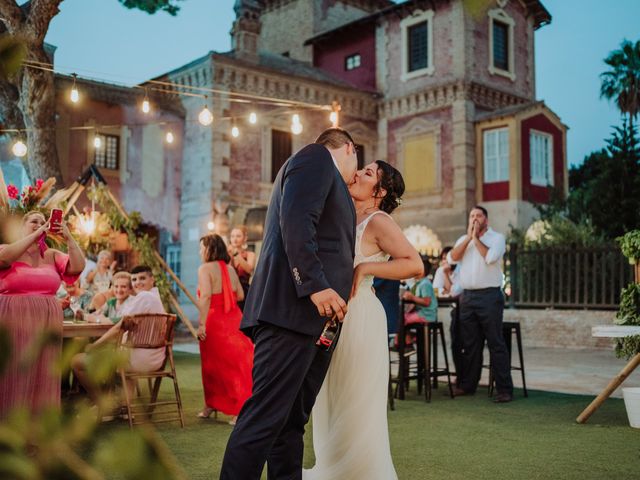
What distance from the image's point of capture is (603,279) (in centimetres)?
1276

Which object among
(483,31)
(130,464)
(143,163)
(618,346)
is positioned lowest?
(618,346)

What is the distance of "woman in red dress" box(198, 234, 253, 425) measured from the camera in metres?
5.86

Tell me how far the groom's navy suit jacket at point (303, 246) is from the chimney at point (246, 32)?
59.4 feet

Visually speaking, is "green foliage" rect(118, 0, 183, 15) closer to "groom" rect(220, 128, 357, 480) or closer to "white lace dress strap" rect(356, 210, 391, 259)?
"groom" rect(220, 128, 357, 480)

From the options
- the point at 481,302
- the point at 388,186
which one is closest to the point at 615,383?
the point at 481,302

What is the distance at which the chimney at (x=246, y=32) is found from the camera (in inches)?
796

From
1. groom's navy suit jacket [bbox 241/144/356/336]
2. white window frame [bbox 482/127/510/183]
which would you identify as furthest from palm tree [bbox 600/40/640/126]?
groom's navy suit jacket [bbox 241/144/356/336]

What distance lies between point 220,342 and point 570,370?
18.6 ft

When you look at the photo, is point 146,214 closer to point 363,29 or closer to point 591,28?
point 363,29

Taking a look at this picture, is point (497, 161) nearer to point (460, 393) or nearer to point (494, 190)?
point (494, 190)

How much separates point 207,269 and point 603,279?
9.07 metres

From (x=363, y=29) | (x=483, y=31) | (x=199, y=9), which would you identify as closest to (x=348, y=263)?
(x=199, y=9)

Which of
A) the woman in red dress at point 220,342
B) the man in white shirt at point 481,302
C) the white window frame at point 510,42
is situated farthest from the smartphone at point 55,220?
the white window frame at point 510,42

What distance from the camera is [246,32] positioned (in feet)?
66.7
